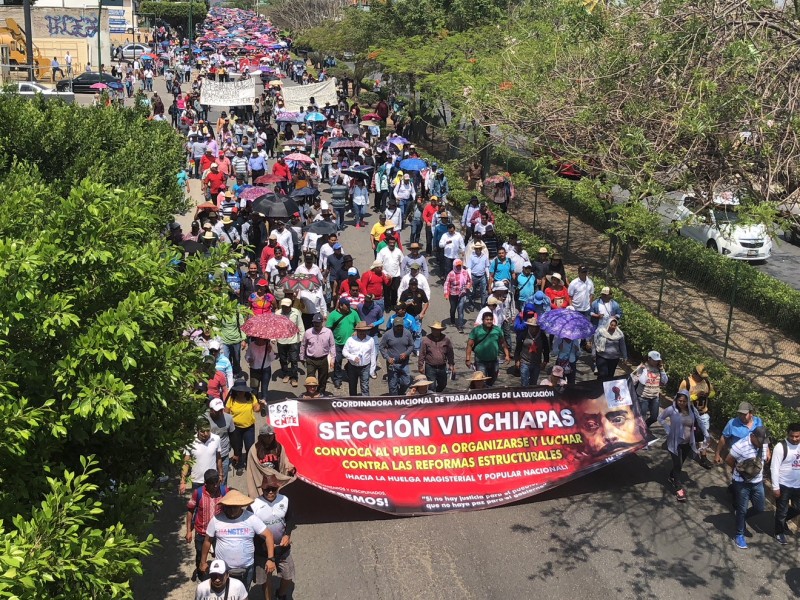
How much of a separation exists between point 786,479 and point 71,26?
55.7m

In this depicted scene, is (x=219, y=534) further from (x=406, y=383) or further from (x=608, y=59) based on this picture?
(x=608, y=59)

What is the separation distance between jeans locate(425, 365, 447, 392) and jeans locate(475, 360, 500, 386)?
24.9 inches

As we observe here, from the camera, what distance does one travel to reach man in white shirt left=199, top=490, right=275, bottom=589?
8266mm

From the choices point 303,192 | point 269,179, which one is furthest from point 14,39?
point 303,192

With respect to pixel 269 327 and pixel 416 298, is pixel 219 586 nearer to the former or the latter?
pixel 269 327

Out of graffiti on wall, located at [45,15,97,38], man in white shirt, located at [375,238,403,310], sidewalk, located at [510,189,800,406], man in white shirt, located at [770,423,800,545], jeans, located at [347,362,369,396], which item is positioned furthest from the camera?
graffiti on wall, located at [45,15,97,38]

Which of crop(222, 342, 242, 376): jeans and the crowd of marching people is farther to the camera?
crop(222, 342, 242, 376): jeans

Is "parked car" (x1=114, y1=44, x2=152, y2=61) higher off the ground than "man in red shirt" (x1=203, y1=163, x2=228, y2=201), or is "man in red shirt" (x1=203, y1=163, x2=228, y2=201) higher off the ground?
"man in red shirt" (x1=203, y1=163, x2=228, y2=201)

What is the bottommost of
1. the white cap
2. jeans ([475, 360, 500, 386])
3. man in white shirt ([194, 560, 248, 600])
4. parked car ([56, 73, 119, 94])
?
parked car ([56, 73, 119, 94])

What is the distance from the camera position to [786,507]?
34.8 ft

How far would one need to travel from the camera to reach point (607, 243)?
79.2ft

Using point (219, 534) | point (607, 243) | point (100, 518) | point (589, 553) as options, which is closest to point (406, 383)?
point (589, 553)

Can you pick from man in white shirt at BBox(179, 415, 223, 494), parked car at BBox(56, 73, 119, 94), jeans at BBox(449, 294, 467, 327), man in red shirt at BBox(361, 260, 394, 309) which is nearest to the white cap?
man in white shirt at BBox(179, 415, 223, 494)

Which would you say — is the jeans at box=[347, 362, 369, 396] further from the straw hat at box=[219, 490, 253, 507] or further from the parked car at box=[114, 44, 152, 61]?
the parked car at box=[114, 44, 152, 61]
